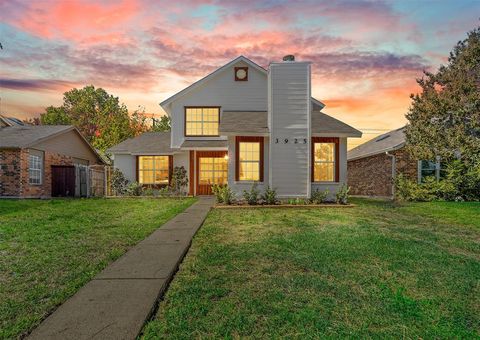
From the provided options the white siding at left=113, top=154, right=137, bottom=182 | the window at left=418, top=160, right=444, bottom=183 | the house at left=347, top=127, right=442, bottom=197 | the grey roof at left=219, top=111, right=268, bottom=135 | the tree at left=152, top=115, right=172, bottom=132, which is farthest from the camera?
the tree at left=152, top=115, right=172, bottom=132

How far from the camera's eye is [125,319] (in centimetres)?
312

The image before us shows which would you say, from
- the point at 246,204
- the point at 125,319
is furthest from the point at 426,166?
the point at 125,319

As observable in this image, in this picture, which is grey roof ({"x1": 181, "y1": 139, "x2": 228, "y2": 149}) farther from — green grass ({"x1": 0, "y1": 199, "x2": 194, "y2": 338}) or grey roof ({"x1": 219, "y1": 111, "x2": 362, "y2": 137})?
green grass ({"x1": 0, "y1": 199, "x2": 194, "y2": 338})

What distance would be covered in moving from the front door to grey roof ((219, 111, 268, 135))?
3.02 m

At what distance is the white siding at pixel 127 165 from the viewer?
2078 cm

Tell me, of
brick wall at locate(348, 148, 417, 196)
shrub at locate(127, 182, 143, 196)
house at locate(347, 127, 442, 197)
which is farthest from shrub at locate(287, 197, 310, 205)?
shrub at locate(127, 182, 143, 196)

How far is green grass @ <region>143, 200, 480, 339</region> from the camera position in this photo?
3.11m

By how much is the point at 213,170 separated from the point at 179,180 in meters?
2.06

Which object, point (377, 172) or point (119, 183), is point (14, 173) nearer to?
point (119, 183)

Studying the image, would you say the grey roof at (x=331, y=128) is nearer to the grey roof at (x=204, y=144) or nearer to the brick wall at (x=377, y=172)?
the brick wall at (x=377, y=172)

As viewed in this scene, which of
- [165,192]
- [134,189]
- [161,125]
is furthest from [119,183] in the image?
[161,125]

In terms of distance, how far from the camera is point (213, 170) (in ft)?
65.5

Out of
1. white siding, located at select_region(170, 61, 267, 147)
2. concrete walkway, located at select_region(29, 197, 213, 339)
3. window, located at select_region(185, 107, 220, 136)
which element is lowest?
concrete walkway, located at select_region(29, 197, 213, 339)

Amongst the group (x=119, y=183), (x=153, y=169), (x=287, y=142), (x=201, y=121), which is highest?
(x=201, y=121)
